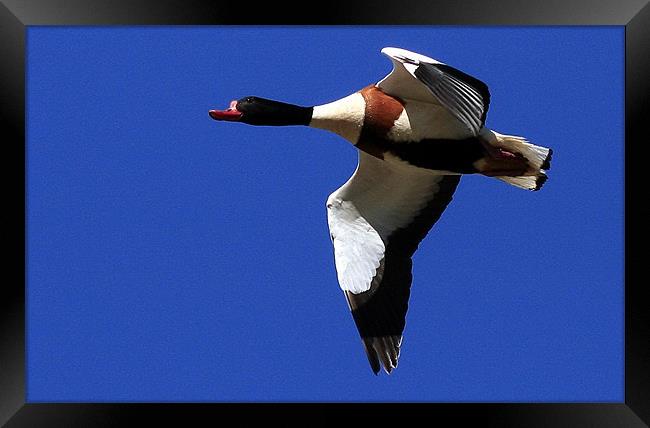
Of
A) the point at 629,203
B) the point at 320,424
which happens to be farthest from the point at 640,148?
the point at 320,424

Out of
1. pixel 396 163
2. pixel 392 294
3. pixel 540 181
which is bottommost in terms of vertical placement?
pixel 392 294

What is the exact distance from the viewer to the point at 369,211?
7.05 m

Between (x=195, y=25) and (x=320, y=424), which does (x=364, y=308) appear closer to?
(x=320, y=424)

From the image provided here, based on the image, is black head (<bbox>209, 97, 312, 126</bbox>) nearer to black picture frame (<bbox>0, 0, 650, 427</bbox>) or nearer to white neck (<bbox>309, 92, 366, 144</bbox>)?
white neck (<bbox>309, 92, 366, 144</bbox>)

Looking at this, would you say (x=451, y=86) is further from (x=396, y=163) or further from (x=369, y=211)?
(x=369, y=211)

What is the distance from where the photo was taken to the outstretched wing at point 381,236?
6.91 metres

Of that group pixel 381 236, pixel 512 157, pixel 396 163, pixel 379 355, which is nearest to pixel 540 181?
pixel 512 157

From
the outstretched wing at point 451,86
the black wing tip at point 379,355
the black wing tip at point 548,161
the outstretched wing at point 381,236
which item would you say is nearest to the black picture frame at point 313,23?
the outstretched wing at point 451,86

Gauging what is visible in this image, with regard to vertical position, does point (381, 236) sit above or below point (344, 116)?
below

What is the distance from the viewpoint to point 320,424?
237 inches

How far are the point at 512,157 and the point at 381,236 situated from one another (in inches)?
38.3

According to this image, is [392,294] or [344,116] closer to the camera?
[344,116]

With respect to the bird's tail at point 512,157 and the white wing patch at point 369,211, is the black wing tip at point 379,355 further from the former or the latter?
the bird's tail at point 512,157

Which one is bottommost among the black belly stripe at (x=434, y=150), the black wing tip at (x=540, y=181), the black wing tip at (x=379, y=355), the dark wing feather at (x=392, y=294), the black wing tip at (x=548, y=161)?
the black wing tip at (x=379, y=355)
